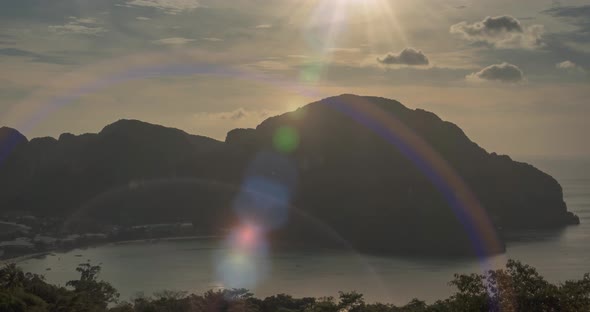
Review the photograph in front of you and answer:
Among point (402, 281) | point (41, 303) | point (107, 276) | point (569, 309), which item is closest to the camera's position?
point (569, 309)

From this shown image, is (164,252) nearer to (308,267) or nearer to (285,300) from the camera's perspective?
(308,267)

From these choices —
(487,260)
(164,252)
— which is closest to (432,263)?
(487,260)

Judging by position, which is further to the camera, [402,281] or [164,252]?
[164,252]

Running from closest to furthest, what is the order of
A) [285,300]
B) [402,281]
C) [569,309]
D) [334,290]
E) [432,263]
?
[569,309]
[285,300]
[334,290]
[402,281]
[432,263]

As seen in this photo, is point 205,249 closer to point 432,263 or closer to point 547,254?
point 432,263

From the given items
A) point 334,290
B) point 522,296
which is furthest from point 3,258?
point 522,296

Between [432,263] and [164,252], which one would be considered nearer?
[432,263]
